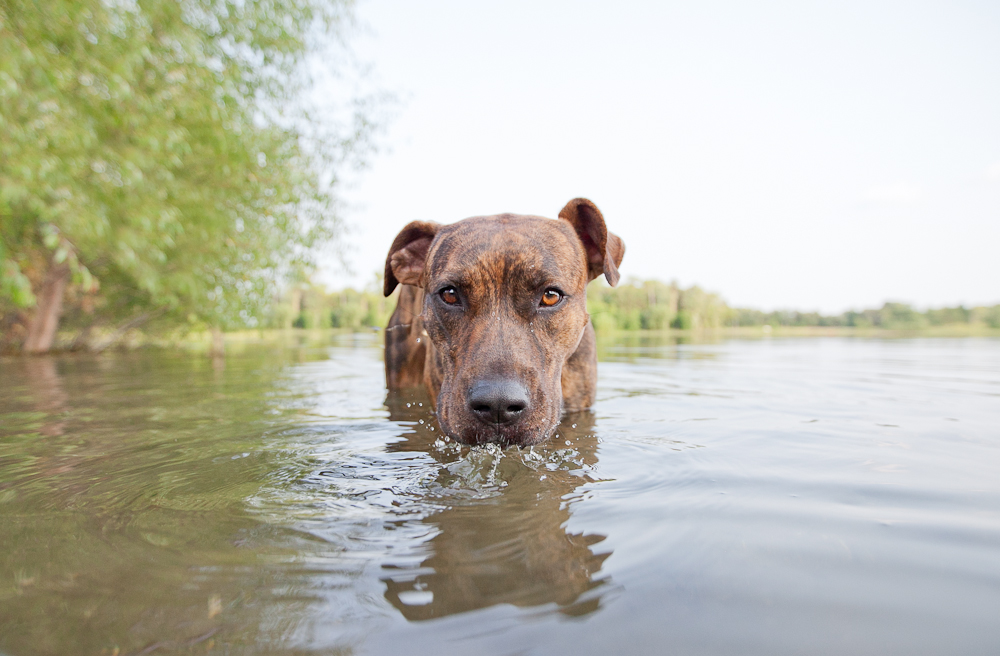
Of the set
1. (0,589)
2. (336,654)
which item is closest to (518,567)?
(336,654)

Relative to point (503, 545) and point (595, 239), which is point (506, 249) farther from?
point (503, 545)

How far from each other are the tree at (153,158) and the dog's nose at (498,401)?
21.1 feet

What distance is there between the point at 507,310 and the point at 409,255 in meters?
1.65

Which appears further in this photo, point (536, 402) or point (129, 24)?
point (129, 24)

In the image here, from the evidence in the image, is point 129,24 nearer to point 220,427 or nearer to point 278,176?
point 278,176

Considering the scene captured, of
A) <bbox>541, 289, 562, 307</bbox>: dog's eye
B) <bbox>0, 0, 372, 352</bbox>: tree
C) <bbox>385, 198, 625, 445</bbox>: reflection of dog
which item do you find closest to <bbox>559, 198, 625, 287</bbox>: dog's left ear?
<bbox>385, 198, 625, 445</bbox>: reflection of dog

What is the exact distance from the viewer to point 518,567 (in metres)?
1.77

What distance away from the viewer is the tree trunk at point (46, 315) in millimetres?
14102

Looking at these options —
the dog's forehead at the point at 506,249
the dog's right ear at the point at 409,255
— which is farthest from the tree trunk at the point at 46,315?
the dog's forehead at the point at 506,249

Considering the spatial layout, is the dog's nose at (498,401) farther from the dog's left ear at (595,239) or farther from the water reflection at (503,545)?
the dog's left ear at (595,239)

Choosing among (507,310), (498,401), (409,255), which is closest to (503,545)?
(498,401)

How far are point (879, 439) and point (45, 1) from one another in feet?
35.0

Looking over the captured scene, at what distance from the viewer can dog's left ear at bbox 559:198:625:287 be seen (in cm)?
402

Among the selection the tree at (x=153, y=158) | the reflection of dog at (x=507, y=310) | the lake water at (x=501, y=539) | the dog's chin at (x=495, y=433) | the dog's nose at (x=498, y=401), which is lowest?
the lake water at (x=501, y=539)
